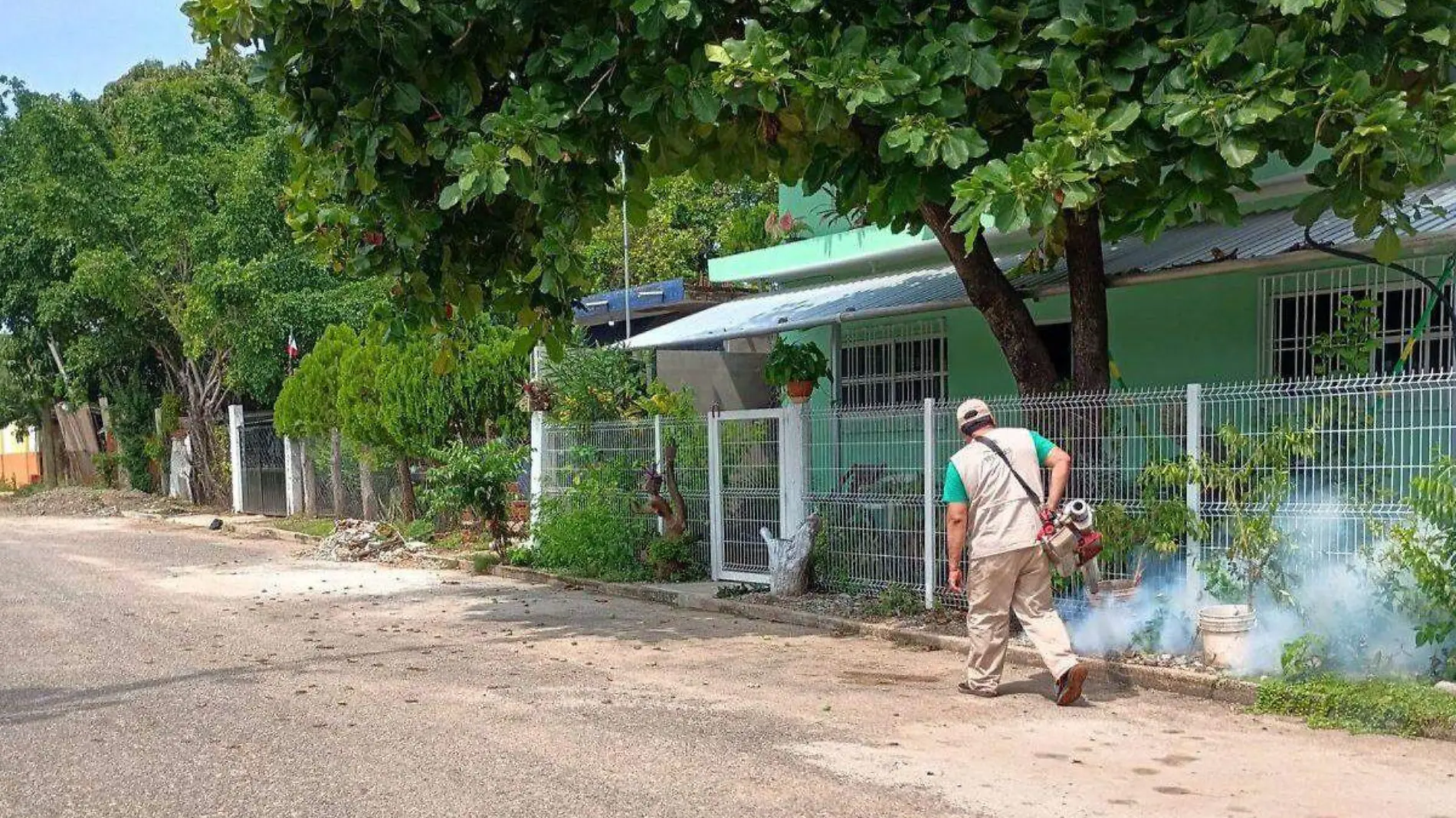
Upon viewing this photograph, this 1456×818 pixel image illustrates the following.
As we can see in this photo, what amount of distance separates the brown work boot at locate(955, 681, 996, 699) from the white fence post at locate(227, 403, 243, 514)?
2157 centimetres

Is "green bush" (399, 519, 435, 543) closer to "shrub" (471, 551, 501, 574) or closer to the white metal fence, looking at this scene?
"shrub" (471, 551, 501, 574)

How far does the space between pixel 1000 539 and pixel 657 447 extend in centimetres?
640

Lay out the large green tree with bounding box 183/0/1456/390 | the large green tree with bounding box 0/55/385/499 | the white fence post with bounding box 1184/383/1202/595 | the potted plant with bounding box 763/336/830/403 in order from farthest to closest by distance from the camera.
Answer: the large green tree with bounding box 0/55/385/499, the potted plant with bounding box 763/336/830/403, the white fence post with bounding box 1184/383/1202/595, the large green tree with bounding box 183/0/1456/390

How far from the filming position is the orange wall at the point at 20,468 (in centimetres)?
4531

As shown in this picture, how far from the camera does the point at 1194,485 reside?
27.0ft

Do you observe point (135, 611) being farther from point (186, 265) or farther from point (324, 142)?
point (186, 265)

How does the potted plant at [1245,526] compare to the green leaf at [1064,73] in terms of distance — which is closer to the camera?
the green leaf at [1064,73]

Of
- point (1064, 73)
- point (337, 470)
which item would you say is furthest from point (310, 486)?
point (1064, 73)

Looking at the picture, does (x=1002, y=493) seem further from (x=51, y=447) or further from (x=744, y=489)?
(x=51, y=447)

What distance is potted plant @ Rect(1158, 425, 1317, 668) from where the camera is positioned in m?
7.73

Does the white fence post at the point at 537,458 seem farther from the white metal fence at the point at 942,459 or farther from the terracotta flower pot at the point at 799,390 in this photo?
the terracotta flower pot at the point at 799,390

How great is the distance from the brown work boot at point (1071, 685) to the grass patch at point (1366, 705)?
0.96 metres

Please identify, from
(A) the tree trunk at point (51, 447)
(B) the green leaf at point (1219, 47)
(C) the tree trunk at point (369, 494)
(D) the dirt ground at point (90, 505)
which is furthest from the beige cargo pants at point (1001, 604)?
(A) the tree trunk at point (51, 447)

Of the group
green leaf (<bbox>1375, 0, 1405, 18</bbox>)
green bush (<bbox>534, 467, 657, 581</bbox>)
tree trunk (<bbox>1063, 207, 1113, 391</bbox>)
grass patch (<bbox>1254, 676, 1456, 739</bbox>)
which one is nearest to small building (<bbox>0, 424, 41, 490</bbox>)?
green bush (<bbox>534, 467, 657, 581</bbox>)
